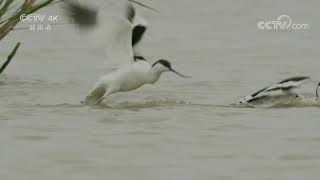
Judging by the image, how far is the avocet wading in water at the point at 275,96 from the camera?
473 inches

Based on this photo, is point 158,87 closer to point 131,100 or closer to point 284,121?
point 131,100

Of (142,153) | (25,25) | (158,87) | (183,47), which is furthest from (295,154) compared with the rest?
(25,25)

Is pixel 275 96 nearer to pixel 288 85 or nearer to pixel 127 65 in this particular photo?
pixel 288 85

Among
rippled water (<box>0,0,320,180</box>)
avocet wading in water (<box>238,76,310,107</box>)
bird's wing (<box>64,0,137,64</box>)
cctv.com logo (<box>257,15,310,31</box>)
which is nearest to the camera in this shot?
rippled water (<box>0,0,320,180</box>)

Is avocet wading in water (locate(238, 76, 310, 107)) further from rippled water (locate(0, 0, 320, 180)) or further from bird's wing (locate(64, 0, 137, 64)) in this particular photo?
bird's wing (locate(64, 0, 137, 64))

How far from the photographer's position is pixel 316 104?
12188 mm

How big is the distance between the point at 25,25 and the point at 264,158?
9.71 m

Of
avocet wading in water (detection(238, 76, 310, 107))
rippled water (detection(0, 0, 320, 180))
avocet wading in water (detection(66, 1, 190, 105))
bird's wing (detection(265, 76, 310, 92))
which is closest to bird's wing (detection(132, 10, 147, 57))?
avocet wading in water (detection(66, 1, 190, 105))

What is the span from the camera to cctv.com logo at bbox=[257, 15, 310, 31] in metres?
19.3

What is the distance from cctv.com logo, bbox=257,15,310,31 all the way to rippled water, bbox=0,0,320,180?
0.72ft

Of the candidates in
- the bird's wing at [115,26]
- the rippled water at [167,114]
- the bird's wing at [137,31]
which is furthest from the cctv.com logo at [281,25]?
the bird's wing at [115,26]

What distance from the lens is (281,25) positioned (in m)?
20.2

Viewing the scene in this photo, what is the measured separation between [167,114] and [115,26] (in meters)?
1.08

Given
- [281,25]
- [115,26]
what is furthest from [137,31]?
[281,25]
